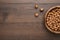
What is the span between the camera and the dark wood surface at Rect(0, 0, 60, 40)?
194 cm

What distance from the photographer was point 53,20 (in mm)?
1912

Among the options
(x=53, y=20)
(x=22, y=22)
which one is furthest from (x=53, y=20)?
(x=22, y=22)

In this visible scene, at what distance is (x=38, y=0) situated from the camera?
6.42 feet

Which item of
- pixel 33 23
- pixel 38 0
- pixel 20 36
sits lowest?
pixel 20 36

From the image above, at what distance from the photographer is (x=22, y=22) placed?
6.39 feet

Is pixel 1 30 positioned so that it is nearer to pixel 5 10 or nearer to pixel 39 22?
pixel 5 10

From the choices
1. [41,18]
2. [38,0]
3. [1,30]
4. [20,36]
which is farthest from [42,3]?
[1,30]

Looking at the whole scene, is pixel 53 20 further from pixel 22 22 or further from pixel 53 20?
pixel 22 22

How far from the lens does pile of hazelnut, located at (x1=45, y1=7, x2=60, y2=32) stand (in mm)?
1907

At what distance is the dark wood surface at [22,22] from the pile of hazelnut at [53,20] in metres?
0.07

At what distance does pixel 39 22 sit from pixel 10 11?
403 mm

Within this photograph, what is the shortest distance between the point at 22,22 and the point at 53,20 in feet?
1.31

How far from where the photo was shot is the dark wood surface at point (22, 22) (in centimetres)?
194

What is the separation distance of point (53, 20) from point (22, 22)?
1.31 ft
